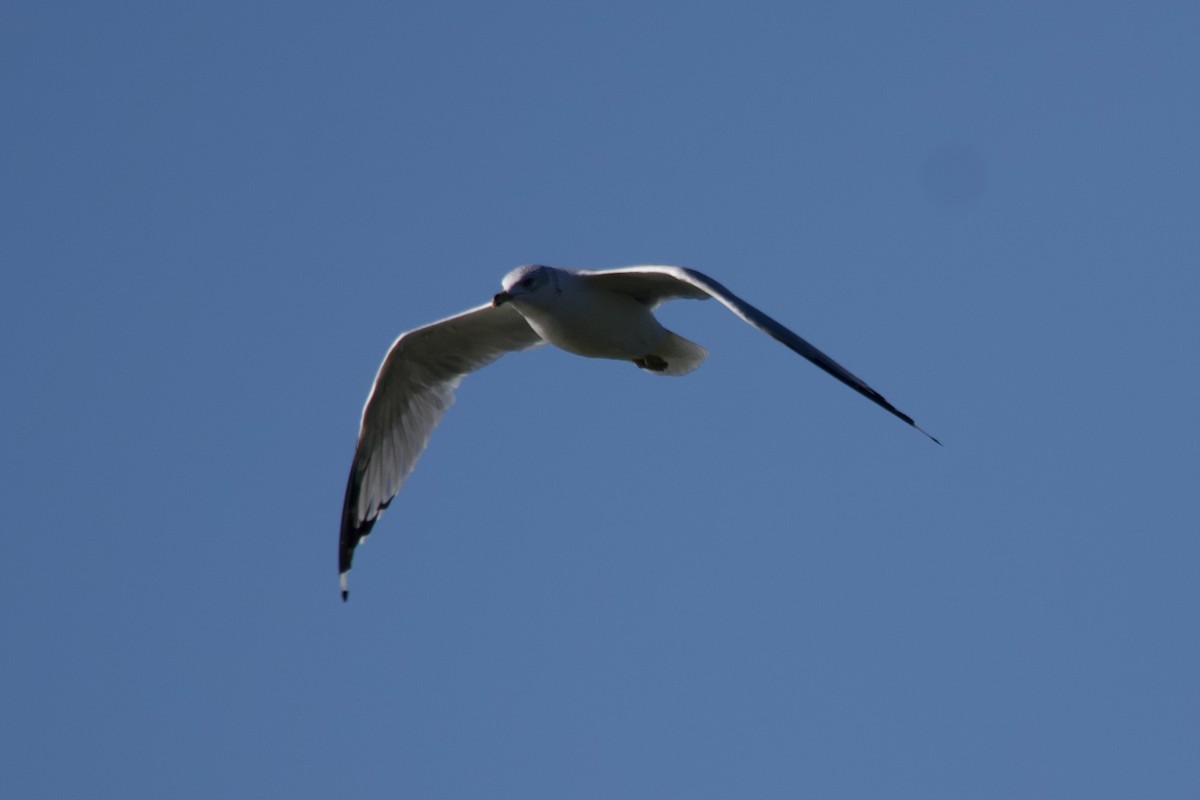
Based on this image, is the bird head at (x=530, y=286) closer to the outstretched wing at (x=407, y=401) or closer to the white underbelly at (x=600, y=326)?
the white underbelly at (x=600, y=326)

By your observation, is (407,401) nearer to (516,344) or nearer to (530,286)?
(516,344)

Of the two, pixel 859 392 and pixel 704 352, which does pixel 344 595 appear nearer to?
pixel 704 352

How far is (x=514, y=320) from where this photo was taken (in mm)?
9914

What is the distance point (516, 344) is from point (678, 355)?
123 centimetres

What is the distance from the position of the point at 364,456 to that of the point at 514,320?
1225mm

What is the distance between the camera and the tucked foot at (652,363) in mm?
9258

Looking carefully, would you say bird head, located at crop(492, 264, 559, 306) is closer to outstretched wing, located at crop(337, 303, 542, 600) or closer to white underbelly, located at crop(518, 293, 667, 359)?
white underbelly, located at crop(518, 293, 667, 359)

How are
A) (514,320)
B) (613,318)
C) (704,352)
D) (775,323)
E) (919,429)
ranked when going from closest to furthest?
(919,429) → (775,323) → (613,318) → (704,352) → (514,320)

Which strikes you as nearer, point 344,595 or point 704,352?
point 704,352

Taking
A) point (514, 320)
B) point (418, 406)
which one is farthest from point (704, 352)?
point (418, 406)

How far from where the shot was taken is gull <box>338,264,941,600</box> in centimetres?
821

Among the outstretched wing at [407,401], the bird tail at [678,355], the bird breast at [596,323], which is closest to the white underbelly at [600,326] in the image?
the bird breast at [596,323]

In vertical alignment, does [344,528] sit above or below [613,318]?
below

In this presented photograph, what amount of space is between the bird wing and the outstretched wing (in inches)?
52.0
